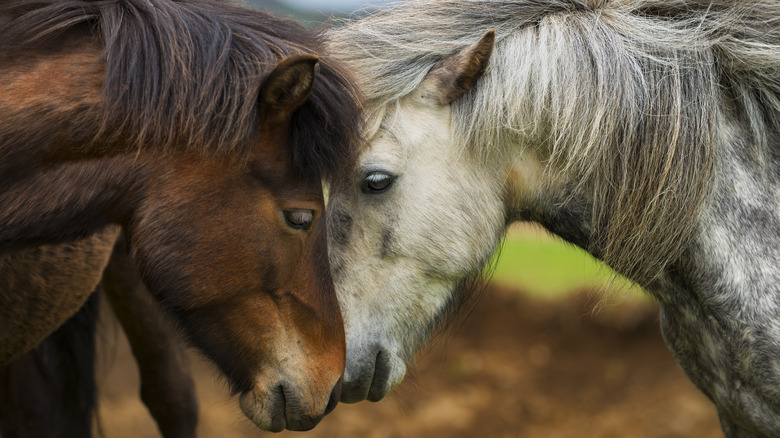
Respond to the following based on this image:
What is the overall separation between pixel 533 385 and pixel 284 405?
4476 millimetres

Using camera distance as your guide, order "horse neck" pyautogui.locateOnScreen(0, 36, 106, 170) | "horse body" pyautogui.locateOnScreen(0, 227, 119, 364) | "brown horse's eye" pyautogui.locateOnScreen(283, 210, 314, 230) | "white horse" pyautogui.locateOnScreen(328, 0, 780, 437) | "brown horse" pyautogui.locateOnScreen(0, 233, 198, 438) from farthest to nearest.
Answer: "brown horse" pyautogui.locateOnScreen(0, 233, 198, 438) < "horse body" pyautogui.locateOnScreen(0, 227, 119, 364) < "white horse" pyautogui.locateOnScreen(328, 0, 780, 437) < "brown horse's eye" pyautogui.locateOnScreen(283, 210, 314, 230) < "horse neck" pyautogui.locateOnScreen(0, 36, 106, 170)

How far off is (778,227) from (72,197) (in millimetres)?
2383

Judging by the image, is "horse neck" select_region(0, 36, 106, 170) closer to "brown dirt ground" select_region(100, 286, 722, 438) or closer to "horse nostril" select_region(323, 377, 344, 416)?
"horse nostril" select_region(323, 377, 344, 416)

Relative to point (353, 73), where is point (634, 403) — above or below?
below

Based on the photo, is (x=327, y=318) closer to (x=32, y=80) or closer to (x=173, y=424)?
(x=32, y=80)

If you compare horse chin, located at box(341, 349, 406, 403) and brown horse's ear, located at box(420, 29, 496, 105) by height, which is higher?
brown horse's ear, located at box(420, 29, 496, 105)

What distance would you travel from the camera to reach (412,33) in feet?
9.33

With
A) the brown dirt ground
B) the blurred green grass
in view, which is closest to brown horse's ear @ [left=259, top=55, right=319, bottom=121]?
the brown dirt ground

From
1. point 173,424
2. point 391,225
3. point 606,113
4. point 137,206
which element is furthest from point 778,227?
Answer: point 173,424

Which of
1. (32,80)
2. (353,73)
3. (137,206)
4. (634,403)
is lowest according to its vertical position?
(634,403)

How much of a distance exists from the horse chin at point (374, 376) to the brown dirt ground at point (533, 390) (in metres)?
3.18

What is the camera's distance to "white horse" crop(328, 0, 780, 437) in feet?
8.38

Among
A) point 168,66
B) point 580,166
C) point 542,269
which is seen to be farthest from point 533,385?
point 168,66

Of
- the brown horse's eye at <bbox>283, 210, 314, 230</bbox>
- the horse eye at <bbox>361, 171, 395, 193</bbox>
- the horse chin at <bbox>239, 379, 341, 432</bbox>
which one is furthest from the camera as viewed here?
the horse eye at <bbox>361, 171, 395, 193</bbox>
